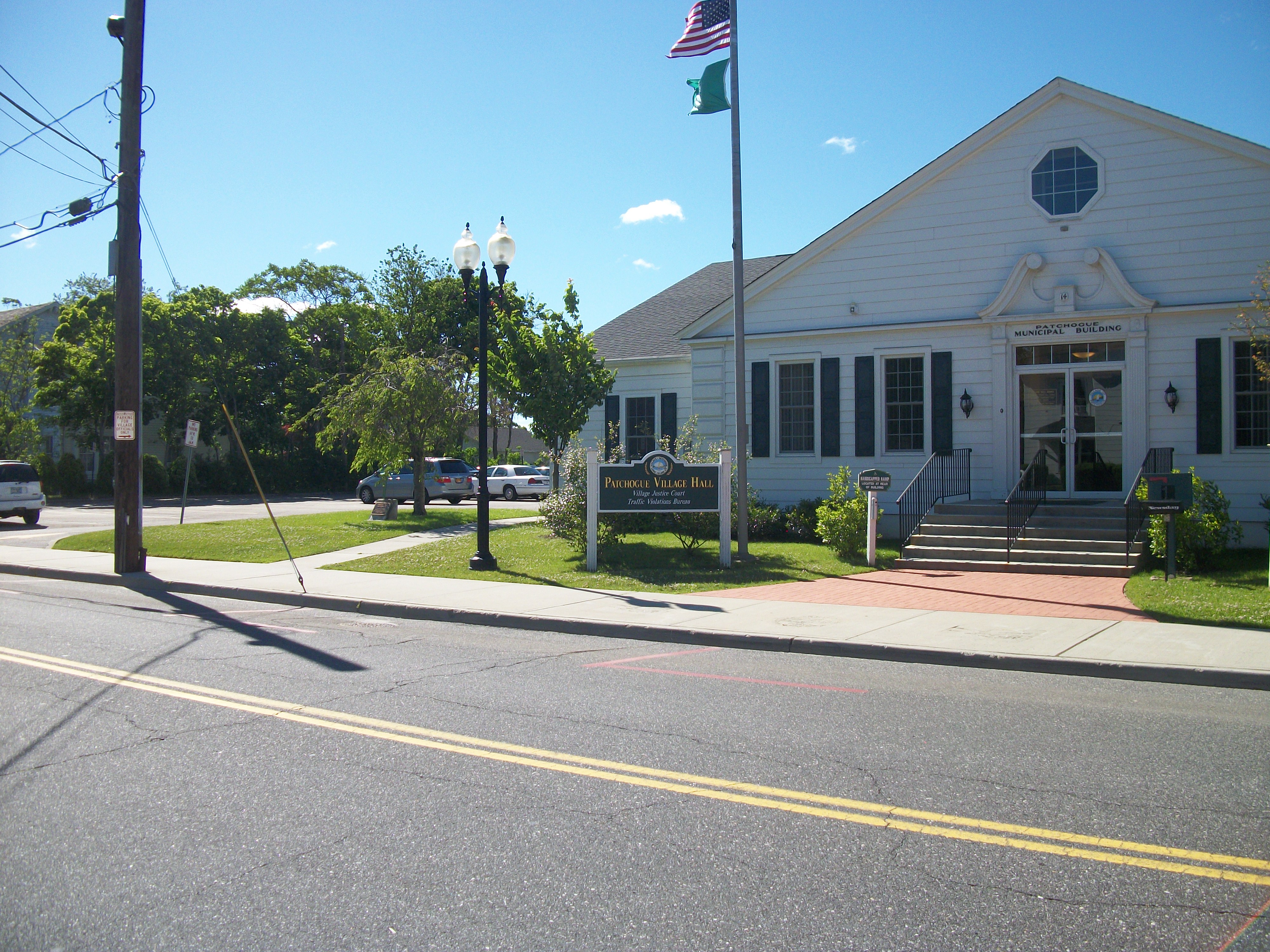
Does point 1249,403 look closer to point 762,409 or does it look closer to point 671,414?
point 762,409

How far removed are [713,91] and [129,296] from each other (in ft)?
33.4

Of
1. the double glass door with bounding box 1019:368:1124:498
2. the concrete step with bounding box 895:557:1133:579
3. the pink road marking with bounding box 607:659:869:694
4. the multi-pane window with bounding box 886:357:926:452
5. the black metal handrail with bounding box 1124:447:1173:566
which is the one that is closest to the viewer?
the pink road marking with bounding box 607:659:869:694

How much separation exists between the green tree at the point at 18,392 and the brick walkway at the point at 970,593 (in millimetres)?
39220

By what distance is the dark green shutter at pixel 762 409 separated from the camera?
1983 cm

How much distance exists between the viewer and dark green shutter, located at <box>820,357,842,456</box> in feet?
63.2

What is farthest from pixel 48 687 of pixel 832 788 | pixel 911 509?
pixel 911 509

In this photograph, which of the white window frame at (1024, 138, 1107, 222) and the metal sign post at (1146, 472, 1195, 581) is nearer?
the metal sign post at (1146, 472, 1195, 581)

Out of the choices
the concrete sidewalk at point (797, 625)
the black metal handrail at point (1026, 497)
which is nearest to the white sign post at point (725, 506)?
the concrete sidewalk at point (797, 625)

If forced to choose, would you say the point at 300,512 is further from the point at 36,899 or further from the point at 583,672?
the point at 36,899

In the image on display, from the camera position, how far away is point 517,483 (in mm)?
39562

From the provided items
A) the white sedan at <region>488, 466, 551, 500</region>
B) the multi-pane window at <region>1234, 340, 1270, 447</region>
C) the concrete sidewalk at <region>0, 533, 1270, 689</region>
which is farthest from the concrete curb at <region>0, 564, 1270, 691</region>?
the white sedan at <region>488, 466, 551, 500</region>

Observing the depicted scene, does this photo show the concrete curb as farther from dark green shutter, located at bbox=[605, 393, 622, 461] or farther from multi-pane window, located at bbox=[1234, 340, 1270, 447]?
dark green shutter, located at bbox=[605, 393, 622, 461]

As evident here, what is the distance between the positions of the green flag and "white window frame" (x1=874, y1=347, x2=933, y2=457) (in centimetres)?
635

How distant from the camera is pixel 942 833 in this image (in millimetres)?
4355
